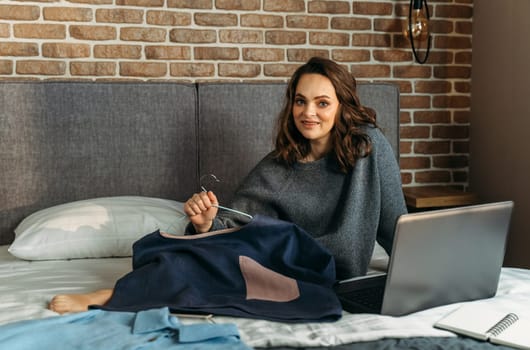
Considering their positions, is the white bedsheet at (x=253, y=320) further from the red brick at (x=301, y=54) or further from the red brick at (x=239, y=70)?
the red brick at (x=301, y=54)

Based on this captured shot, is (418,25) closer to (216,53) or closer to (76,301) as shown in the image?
(216,53)

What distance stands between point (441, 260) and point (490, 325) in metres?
0.18

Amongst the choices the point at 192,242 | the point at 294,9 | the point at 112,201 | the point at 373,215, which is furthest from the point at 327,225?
the point at 294,9

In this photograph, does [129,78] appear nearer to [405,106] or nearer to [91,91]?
[91,91]

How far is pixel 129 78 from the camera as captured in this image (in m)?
2.98

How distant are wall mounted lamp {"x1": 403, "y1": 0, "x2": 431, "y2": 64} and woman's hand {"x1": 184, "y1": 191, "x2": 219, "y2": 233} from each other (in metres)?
1.76

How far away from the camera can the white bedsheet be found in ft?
4.80

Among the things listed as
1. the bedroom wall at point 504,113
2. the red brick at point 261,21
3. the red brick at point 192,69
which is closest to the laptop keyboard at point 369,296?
the bedroom wall at point 504,113

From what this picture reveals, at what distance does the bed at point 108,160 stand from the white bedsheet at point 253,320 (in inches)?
0.4

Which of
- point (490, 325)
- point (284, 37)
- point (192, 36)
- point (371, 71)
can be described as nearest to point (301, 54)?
point (284, 37)

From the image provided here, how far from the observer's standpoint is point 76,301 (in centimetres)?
171

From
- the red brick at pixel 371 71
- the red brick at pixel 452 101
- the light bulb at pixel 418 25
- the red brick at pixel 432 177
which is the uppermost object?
the light bulb at pixel 418 25

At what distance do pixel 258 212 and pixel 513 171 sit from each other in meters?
1.47

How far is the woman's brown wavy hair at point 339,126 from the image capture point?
83.6 inches
